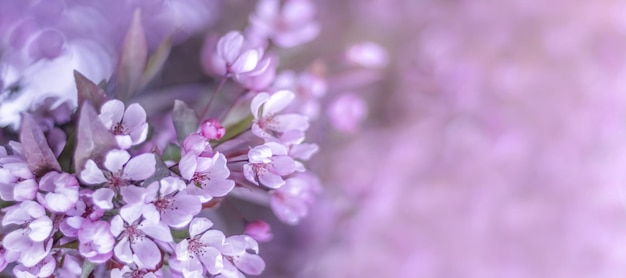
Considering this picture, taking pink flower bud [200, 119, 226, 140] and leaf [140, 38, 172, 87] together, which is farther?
leaf [140, 38, 172, 87]

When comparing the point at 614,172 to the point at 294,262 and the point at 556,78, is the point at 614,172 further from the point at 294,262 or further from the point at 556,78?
the point at 294,262

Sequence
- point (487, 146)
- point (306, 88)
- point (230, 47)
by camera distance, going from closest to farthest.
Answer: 1. point (230, 47)
2. point (306, 88)
3. point (487, 146)

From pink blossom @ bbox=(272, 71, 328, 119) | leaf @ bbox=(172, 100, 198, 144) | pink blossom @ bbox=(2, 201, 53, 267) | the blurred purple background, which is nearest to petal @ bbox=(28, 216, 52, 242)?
pink blossom @ bbox=(2, 201, 53, 267)

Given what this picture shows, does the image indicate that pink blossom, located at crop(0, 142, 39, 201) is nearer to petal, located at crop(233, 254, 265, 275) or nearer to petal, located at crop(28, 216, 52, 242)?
petal, located at crop(28, 216, 52, 242)

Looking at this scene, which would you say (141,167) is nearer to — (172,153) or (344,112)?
(172,153)

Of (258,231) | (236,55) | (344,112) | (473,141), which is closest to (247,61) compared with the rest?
(236,55)

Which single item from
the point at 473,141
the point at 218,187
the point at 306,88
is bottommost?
the point at 218,187
